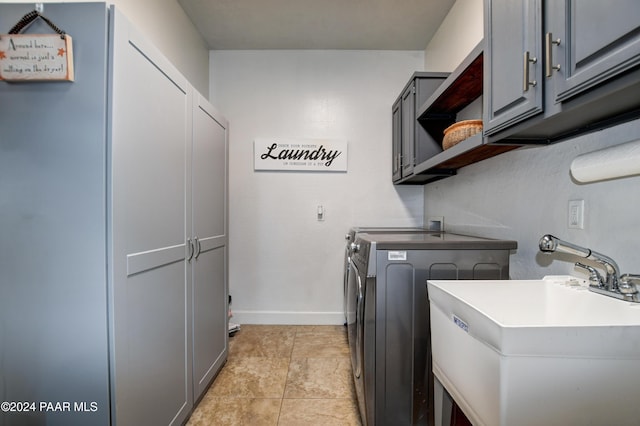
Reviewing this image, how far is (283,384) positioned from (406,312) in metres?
1.13

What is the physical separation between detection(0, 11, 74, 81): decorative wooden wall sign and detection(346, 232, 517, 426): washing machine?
55.5 inches

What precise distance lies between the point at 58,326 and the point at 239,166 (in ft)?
7.26

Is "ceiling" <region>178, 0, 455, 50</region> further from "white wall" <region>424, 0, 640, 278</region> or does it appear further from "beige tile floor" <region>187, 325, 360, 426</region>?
"beige tile floor" <region>187, 325, 360, 426</region>

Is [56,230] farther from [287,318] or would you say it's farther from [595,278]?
[287,318]

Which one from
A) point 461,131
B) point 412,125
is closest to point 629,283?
point 461,131

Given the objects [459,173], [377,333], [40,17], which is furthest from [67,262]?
[459,173]

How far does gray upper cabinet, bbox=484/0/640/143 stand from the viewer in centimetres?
71

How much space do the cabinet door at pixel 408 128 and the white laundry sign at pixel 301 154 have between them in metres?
0.66

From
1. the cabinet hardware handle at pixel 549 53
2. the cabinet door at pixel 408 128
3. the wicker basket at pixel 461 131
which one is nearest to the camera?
the cabinet hardware handle at pixel 549 53

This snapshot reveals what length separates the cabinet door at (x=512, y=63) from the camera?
3.16 ft

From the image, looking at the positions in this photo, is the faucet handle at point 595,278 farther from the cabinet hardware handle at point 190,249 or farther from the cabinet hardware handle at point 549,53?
the cabinet hardware handle at point 190,249

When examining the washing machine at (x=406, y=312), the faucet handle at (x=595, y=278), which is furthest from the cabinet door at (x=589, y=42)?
the washing machine at (x=406, y=312)

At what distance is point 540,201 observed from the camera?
141 centimetres

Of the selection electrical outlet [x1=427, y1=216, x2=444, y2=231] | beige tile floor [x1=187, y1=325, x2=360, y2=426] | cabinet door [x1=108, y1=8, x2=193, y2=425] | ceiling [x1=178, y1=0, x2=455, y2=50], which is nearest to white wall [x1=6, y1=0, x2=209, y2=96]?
ceiling [x1=178, y1=0, x2=455, y2=50]
